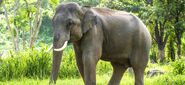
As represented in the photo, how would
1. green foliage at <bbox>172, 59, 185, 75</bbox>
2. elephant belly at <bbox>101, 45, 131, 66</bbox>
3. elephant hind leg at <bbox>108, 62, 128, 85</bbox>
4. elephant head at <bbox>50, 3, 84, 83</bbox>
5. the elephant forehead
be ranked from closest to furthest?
elephant head at <bbox>50, 3, 84, 83</bbox> → the elephant forehead → elephant belly at <bbox>101, 45, 131, 66</bbox> → elephant hind leg at <bbox>108, 62, 128, 85</bbox> → green foliage at <bbox>172, 59, 185, 75</bbox>

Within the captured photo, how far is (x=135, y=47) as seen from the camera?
5656mm

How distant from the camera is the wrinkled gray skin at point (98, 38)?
5.07m

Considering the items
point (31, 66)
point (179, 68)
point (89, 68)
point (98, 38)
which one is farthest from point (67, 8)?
point (31, 66)

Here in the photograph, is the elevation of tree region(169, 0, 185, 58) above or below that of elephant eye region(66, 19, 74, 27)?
below

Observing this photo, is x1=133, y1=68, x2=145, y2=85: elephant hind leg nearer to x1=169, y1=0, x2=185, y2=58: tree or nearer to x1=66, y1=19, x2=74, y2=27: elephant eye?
x1=66, y1=19, x2=74, y2=27: elephant eye

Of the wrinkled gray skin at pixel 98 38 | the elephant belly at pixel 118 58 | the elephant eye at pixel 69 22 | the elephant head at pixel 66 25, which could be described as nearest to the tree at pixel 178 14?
the wrinkled gray skin at pixel 98 38

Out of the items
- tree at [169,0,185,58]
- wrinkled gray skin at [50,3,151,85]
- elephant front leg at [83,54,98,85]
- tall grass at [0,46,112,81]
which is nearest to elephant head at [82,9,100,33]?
wrinkled gray skin at [50,3,151,85]

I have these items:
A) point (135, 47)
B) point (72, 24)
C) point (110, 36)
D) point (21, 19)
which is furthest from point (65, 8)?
point (21, 19)

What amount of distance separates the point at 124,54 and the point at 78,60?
593 mm

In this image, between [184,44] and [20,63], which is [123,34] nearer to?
[20,63]

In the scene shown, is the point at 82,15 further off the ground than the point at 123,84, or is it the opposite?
the point at 82,15

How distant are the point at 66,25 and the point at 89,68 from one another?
1.89 ft

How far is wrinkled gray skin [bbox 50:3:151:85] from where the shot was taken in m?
5.07

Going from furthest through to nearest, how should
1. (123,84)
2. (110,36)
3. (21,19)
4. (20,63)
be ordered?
1. (21,19)
2. (20,63)
3. (123,84)
4. (110,36)
